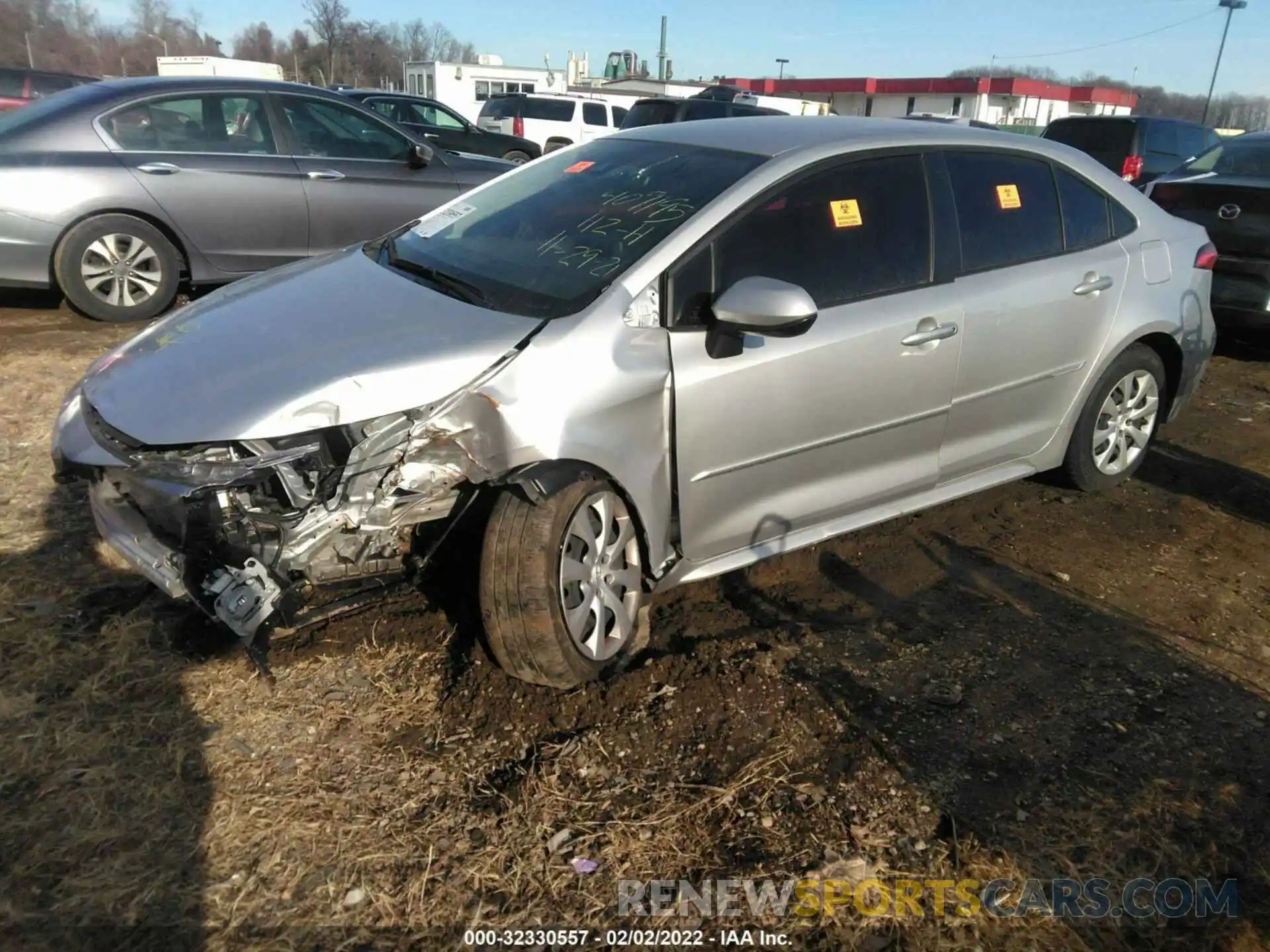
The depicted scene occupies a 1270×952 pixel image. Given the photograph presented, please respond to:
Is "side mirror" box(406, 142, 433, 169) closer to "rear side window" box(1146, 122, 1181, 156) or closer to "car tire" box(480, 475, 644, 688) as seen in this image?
→ "car tire" box(480, 475, 644, 688)

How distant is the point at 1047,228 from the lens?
12.9ft

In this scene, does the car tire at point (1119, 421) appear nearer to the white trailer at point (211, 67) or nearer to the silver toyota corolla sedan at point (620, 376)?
the silver toyota corolla sedan at point (620, 376)

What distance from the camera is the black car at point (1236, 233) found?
645 centimetres

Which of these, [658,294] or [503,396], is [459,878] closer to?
[503,396]

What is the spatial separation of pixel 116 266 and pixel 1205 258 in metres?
6.35

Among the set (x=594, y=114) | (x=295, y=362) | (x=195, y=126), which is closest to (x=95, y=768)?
(x=295, y=362)

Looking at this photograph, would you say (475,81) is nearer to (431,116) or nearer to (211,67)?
(211,67)

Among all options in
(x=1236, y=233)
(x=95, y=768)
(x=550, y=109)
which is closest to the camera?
(x=95, y=768)

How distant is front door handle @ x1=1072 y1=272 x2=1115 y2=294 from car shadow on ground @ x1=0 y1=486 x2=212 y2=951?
365 centimetres

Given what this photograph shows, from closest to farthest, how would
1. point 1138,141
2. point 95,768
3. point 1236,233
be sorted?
point 95,768
point 1236,233
point 1138,141

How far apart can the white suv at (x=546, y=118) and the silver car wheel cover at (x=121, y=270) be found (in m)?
13.7

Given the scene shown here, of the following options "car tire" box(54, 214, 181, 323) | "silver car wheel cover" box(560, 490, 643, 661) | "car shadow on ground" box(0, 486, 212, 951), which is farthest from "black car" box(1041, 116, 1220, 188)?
"car shadow on ground" box(0, 486, 212, 951)

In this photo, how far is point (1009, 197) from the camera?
383 cm

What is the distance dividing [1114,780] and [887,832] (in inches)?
28.9
